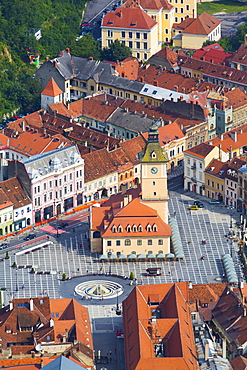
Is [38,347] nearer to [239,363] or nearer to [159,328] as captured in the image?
[159,328]

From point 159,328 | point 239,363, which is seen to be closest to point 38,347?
point 159,328

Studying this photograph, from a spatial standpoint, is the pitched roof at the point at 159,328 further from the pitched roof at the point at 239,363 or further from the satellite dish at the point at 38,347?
the satellite dish at the point at 38,347

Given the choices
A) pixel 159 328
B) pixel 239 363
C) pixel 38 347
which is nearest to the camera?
pixel 239 363

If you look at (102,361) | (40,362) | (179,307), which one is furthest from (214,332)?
(40,362)

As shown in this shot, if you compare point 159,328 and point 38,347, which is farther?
point 159,328

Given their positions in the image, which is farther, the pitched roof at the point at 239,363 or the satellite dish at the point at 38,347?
the satellite dish at the point at 38,347

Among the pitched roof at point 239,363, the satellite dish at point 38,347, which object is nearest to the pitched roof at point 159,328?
the pitched roof at point 239,363

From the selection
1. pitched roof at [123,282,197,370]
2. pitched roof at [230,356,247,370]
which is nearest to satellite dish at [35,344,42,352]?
pitched roof at [123,282,197,370]

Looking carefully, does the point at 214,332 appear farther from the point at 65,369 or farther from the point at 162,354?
the point at 65,369

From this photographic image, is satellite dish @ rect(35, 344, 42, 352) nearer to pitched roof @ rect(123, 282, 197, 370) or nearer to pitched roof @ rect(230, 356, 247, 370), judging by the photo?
pitched roof @ rect(123, 282, 197, 370)
